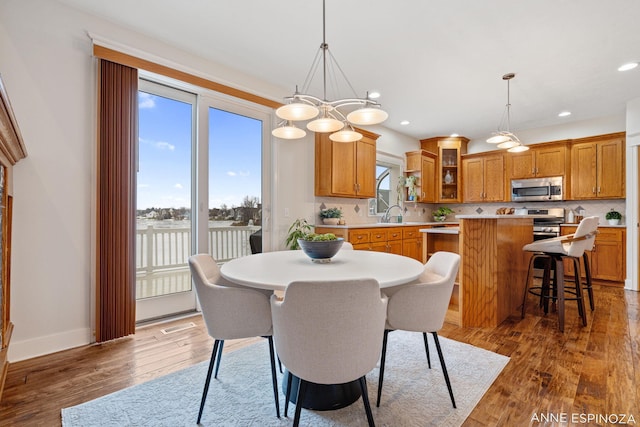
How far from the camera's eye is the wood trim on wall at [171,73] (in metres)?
2.51

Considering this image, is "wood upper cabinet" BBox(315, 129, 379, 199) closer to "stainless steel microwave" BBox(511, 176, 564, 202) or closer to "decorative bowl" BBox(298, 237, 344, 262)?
"decorative bowl" BBox(298, 237, 344, 262)

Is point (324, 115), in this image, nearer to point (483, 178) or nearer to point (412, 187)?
point (412, 187)

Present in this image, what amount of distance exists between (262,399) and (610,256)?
541cm

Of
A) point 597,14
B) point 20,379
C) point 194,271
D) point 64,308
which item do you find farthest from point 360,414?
point 597,14

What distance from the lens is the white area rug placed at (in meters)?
1.58

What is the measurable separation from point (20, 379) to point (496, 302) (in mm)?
3713

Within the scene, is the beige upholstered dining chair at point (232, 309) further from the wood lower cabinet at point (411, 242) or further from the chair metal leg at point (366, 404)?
the wood lower cabinet at point (411, 242)

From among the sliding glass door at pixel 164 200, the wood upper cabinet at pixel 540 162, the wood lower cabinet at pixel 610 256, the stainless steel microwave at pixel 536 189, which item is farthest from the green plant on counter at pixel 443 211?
the sliding glass door at pixel 164 200

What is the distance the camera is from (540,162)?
530 cm

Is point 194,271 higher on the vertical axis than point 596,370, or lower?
higher

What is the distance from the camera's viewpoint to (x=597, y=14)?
2.45 metres

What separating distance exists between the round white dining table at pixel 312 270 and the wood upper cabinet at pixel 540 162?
4.73 metres

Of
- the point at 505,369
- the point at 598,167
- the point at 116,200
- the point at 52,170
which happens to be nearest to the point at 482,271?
the point at 505,369

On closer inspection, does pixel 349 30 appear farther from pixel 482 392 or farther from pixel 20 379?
pixel 20 379
